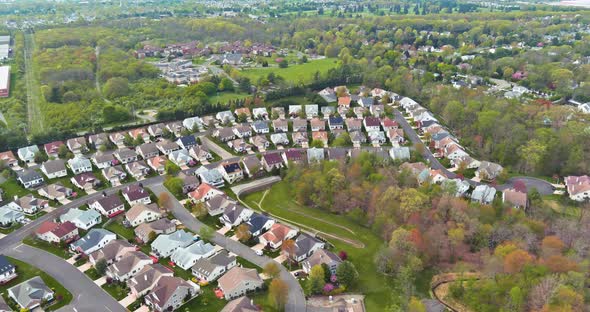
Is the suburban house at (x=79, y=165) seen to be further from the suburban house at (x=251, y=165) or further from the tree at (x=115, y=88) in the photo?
the tree at (x=115, y=88)

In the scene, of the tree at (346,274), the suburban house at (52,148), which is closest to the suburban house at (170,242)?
the tree at (346,274)

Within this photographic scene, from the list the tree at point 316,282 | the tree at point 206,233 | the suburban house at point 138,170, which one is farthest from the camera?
the suburban house at point 138,170

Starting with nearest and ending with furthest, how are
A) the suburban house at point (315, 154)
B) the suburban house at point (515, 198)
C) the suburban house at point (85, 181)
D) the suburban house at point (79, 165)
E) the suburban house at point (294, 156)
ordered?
1. the suburban house at point (515, 198)
2. the suburban house at point (85, 181)
3. the suburban house at point (79, 165)
4. the suburban house at point (294, 156)
5. the suburban house at point (315, 154)

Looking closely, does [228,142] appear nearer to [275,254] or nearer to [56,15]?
[275,254]

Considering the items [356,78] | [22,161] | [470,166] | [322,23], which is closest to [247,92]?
[356,78]

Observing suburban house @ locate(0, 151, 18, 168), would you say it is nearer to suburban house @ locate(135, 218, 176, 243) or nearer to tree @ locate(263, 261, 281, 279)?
suburban house @ locate(135, 218, 176, 243)

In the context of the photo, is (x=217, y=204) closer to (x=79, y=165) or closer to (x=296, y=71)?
(x=79, y=165)

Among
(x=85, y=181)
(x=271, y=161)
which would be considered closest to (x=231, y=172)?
(x=271, y=161)
